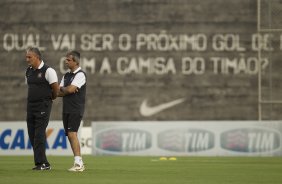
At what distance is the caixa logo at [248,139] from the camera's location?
22.5 meters

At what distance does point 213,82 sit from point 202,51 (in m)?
0.99

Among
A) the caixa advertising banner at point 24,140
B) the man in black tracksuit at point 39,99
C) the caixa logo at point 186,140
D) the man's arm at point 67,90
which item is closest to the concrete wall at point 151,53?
the caixa advertising banner at point 24,140

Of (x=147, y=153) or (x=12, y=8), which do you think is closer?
(x=147, y=153)

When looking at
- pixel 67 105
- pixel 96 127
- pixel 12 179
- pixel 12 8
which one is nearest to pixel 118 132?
pixel 96 127

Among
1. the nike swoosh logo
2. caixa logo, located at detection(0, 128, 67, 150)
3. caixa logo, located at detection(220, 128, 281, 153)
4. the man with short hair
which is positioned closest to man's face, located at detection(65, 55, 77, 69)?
the man with short hair

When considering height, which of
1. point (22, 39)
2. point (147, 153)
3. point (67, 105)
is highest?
point (22, 39)

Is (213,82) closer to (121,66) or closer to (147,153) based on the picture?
(121,66)

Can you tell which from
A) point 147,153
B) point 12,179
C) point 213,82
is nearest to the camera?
point 12,179

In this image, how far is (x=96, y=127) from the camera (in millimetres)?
23062

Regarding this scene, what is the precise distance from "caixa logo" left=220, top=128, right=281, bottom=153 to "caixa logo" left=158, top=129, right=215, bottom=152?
0.37 meters

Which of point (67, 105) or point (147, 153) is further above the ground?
point (67, 105)

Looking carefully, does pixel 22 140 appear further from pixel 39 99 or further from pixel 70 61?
pixel 70 61

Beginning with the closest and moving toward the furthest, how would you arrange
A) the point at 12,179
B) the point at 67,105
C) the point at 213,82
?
the point at 12,179 → the point at 67,105 → the point at 213,82

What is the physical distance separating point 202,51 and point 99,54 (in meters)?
3.13
